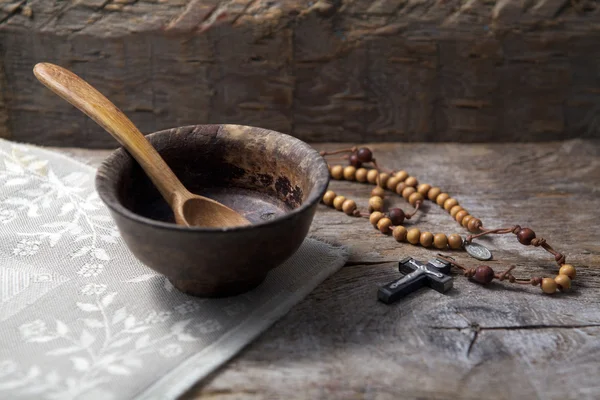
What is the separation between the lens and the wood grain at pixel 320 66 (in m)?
1.38

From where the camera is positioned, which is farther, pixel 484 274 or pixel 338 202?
pixel 338 202

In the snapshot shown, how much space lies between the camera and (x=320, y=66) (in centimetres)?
143

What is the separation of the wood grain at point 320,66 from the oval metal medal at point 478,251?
1.41 feet

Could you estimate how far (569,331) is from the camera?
3.07ft

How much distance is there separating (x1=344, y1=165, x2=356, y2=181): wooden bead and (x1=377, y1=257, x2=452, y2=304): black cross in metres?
0.34

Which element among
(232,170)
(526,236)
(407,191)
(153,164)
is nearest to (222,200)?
(232,170)

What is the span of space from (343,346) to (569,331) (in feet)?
1.00

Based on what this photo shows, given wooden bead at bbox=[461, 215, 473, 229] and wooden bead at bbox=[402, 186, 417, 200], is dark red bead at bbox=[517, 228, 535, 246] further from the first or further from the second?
wooden bead at bbox=[402, 186, 417, 200]

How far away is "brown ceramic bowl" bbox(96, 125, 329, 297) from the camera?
84cm

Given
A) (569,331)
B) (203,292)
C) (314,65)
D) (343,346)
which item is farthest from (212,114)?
(569,331)

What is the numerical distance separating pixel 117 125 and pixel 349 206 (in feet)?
1.40

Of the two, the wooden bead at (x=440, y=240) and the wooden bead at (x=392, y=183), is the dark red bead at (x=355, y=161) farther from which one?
the wooden bead at (x=440, y=240)

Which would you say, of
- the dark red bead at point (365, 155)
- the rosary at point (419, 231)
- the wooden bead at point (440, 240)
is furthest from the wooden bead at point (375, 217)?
the dark red bead at point (365, 155)

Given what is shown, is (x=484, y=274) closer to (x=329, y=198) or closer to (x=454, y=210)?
(x=454, y=210)
